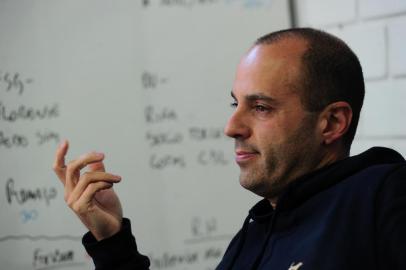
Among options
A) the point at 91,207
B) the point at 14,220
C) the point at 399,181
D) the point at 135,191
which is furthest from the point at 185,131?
the point at 399,181

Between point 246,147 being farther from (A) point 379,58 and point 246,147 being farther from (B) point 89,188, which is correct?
(A) point 379,58

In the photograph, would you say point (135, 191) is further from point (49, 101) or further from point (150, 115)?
point (49, 101)

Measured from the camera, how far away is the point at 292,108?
990mm

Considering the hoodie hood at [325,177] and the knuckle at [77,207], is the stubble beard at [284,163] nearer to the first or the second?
the hoodie hood at [325,177]

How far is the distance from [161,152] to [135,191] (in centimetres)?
12

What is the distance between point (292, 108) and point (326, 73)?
8 cm

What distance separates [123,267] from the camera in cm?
110

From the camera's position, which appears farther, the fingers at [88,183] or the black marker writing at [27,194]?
the black marker writing at [27,194]

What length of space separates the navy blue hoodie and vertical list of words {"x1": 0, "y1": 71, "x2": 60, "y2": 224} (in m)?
0.36

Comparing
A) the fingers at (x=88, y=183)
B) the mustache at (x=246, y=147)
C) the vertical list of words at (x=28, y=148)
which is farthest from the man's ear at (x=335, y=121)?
the vertical list of words at (x=28, y=148)

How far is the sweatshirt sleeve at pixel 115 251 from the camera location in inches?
42.7

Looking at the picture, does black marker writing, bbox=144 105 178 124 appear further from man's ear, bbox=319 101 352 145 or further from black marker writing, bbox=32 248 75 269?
man's ear, bbox=319 101 352 145

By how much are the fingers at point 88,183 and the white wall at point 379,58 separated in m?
0.85

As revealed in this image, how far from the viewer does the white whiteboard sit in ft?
4.64
